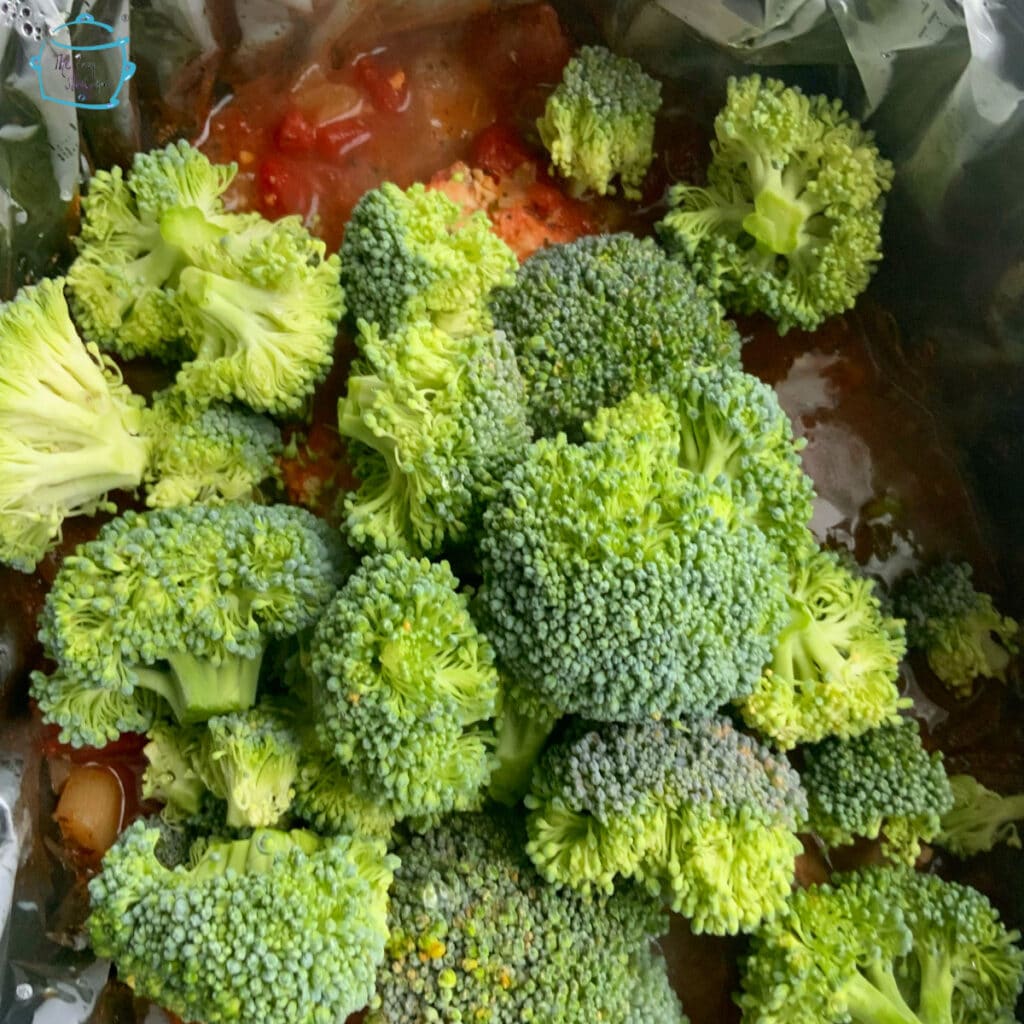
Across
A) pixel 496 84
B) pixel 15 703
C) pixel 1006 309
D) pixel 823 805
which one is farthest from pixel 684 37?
pixel 15 703

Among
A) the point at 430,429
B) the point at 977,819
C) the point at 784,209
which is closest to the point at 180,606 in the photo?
the point at 430,429

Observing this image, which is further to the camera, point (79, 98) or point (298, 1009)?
point (79, 98)

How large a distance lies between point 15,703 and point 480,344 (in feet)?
1.90

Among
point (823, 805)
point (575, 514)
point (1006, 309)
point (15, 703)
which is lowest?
point (15, 703)

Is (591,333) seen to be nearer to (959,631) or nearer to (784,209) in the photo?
(784,209)

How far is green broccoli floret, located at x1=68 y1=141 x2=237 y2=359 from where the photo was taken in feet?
3.31

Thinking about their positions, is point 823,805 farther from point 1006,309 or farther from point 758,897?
point 1006,309

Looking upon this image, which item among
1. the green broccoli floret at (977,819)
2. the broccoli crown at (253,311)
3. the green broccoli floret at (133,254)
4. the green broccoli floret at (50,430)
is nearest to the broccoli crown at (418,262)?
the broccoli crown at (253,311)

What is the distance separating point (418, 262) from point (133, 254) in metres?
0.30

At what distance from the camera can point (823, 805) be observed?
41.4 inches

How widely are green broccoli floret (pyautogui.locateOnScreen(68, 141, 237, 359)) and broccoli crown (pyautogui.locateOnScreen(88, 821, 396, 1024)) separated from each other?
1.65 ft

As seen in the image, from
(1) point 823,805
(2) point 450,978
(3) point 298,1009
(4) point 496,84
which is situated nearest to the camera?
(3) point 298,1009

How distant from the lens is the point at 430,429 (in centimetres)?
92

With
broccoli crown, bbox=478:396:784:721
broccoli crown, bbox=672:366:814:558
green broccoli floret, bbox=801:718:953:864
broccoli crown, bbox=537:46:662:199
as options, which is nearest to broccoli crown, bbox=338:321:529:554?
broccoli crown, bbox=478:396:784:721
